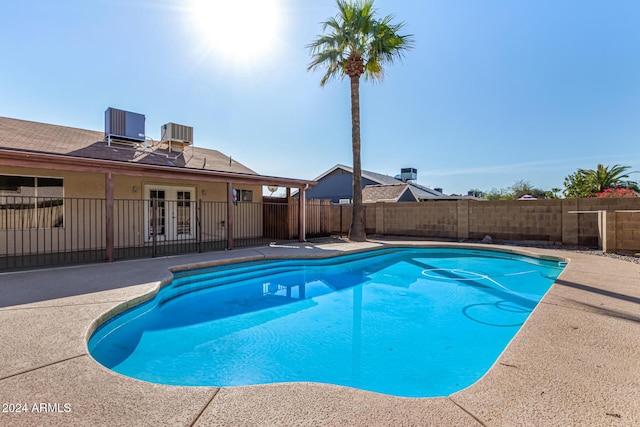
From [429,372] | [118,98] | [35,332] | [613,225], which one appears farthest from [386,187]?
[35,332]

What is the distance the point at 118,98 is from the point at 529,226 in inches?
639

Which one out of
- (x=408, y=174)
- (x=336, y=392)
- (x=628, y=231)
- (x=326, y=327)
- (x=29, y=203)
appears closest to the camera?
(x=336, y=392)

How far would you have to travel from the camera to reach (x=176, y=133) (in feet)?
38.8

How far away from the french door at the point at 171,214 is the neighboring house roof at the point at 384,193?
40.7 feet

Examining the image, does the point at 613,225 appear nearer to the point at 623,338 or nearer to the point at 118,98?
the point at 623,338

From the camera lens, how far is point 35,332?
10.5ft

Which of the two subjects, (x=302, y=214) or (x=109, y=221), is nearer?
(x=109, y=221)

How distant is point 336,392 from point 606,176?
93.8ft

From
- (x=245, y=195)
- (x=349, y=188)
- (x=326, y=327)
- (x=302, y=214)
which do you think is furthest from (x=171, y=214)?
(x=349, y=188)

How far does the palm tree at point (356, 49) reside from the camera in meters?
12.0

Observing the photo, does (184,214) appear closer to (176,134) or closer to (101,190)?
(101,190)

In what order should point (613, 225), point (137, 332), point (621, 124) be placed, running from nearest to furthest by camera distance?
1. point (137, 332)
2. point (613, 225)
3. point (621, 124)

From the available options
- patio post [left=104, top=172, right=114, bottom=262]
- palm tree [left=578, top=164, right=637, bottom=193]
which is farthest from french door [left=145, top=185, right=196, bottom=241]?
palm tree [left=578, top=164, right=637, bottom=193]

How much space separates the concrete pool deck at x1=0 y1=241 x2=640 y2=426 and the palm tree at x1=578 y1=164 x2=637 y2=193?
81.4 feet
